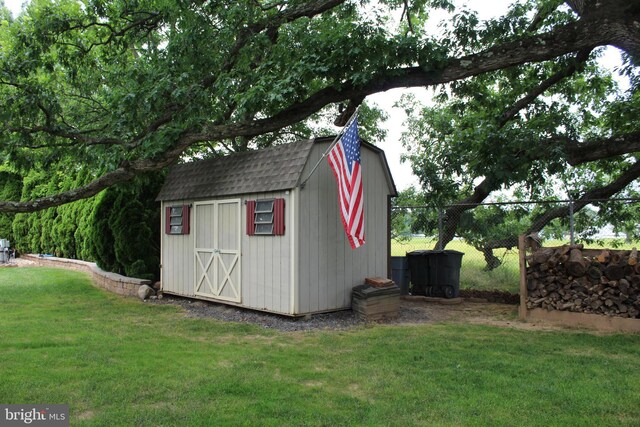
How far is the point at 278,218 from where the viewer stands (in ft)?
26.3

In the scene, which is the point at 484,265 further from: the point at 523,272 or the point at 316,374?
the point at 316,374

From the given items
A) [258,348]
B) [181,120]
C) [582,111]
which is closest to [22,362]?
[258,348]

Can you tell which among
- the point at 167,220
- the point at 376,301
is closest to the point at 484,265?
the point at 376,301

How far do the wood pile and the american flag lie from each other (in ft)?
3.46

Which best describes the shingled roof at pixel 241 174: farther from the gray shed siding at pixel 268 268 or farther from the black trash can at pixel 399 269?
the black trash can at pixel 399 269

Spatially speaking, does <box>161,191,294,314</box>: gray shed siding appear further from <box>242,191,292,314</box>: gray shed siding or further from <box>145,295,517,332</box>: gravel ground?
<box>145,295,517,332</box>: gravel ground

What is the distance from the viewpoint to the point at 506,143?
9453 millimetres

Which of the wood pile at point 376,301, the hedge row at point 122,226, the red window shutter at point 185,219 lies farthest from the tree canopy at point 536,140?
the hedge row at point 122,226

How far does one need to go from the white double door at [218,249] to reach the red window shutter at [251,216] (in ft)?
1.07

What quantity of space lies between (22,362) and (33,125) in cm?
579

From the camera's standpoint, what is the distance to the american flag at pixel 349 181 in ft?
24.4

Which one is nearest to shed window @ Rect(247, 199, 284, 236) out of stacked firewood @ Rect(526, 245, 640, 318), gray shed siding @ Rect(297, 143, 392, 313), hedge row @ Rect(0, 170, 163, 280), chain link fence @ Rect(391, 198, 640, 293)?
gray shed siding @ Rect(297, 143, 392, 313)

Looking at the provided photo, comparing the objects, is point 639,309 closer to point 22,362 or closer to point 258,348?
point 258,348

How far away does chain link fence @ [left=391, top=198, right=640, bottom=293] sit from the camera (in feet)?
32.6
